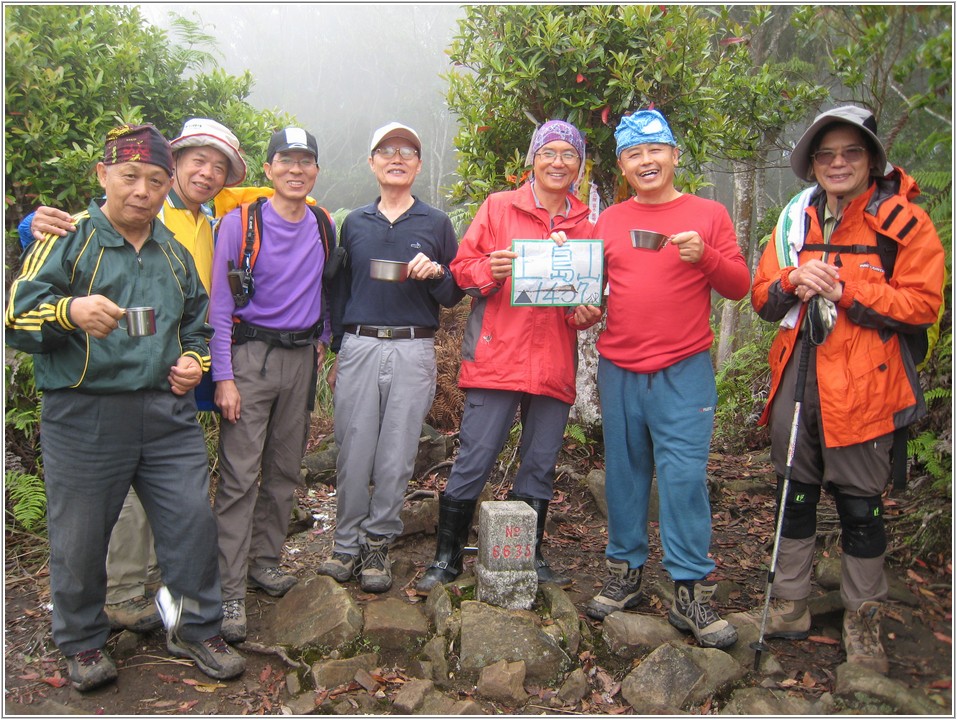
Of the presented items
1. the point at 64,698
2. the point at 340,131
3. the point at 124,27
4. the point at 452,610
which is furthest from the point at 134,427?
the point at 340,131

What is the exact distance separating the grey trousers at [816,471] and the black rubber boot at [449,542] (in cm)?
183

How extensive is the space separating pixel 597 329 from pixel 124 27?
474 cm

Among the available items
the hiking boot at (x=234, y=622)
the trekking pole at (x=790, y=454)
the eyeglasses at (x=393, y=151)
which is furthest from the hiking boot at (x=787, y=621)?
the eyeglasses at (x=393, y=151)

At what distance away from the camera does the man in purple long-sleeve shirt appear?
4.07 meters

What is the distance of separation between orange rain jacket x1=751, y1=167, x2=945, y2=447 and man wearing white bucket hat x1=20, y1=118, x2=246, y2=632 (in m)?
3.22

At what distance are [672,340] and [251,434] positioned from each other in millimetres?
2481

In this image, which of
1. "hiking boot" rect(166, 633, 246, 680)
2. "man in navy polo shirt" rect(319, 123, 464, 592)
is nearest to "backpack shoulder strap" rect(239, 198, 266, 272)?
"man in navy polo shirt" rect(319, 123, 464, 592)

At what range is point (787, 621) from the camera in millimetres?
3951

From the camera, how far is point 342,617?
12.9ft

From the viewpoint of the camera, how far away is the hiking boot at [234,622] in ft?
13.0

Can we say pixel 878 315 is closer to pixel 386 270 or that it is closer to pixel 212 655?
pixel 386 270

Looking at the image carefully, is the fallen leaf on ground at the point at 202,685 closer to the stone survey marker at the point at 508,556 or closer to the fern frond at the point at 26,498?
the stone survey marker at the point at 508,556

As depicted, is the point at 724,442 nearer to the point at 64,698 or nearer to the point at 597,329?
the point at 597,329

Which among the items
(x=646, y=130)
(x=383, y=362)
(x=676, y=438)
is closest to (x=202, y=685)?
(x=383, y=362)
